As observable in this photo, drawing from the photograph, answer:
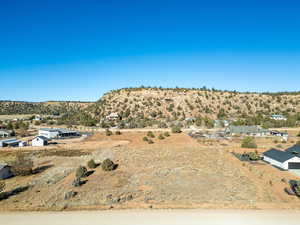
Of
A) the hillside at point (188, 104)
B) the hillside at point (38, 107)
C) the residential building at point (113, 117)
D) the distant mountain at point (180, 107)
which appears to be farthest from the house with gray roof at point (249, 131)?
the hillside at point (38, 107)

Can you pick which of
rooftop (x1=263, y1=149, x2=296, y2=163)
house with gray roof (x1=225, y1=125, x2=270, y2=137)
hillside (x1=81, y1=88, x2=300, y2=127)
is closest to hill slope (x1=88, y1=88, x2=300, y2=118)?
hillside (x1=81, y1=88, x2=300, y2=127)

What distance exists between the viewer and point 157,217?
582 inches

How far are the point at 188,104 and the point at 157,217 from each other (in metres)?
74.9

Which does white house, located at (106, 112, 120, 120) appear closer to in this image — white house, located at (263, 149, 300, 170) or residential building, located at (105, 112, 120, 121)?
residential building, located at (105, 112, 120, 121)

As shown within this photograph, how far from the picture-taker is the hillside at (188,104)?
81.9 meters

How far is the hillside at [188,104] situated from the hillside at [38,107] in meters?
52.5

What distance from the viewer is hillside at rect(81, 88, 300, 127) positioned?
→ 81875mm

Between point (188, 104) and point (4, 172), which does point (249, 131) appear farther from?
point (4, 172)

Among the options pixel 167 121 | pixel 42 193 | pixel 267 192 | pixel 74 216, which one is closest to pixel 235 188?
pixel 267 192

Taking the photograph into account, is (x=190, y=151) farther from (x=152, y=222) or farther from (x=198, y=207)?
(x=152, y=222)

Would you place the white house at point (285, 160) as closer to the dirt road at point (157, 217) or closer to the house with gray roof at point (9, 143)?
the dirt road at point (157, 217)

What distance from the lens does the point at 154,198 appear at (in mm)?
17672

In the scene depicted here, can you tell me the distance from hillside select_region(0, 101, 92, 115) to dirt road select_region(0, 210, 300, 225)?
12249 cm

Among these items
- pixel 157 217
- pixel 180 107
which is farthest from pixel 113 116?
pixel 157 217
